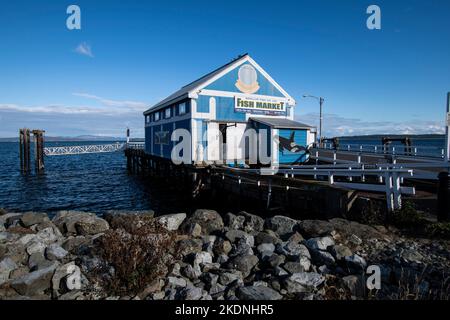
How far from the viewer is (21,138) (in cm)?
3419

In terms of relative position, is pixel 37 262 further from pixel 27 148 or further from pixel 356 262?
pixel 27 148

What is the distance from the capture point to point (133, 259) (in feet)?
16.1

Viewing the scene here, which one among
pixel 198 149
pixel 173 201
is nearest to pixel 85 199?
pixel 173 201

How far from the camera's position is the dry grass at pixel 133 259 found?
4664mm

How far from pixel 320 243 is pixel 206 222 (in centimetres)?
347

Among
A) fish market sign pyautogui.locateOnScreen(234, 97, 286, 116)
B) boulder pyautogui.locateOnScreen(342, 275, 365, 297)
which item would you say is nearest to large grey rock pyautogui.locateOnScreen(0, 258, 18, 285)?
boulder pyautogui.locateOnScreen(342, 275, 365, 297)

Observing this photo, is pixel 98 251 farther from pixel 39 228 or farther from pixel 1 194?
pixel 1 194

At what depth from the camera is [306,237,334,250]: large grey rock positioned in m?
5.98

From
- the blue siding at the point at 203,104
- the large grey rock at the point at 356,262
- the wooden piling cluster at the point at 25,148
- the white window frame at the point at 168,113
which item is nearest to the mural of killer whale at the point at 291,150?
the blue siding at the point at 203,104

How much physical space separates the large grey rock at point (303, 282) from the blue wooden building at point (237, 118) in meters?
13.8

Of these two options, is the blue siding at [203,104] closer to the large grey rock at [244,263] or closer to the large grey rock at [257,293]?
the large grey rock at [244,263]

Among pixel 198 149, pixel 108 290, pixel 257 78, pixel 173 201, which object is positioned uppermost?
pixel 257 78

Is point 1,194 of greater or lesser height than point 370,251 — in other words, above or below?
below
